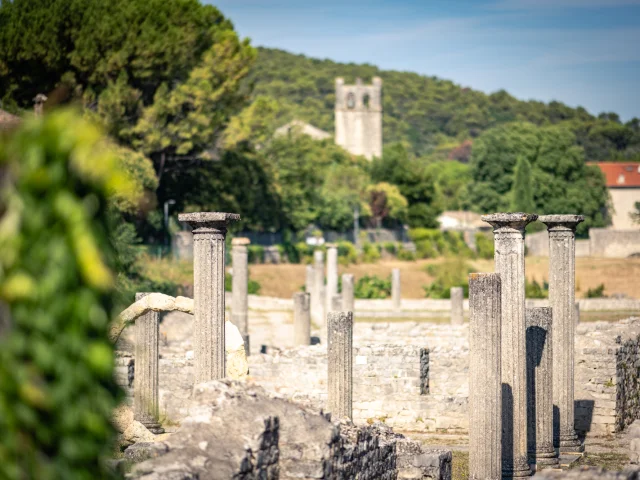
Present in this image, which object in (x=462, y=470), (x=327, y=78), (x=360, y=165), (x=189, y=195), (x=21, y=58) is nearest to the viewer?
(x=462, y=470)

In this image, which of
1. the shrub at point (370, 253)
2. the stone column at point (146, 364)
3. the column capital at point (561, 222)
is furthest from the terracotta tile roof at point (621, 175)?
the stone column at point (146, 364)

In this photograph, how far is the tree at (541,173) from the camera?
7600 centimetres

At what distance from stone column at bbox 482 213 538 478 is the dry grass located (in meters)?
32.9

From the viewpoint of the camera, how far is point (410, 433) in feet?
62.9

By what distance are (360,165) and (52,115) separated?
88414 mm

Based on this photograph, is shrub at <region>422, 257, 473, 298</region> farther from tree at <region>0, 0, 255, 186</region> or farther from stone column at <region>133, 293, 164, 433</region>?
stone column at <region>133, 293, 164, 433</region>

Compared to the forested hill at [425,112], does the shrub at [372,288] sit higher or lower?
lower

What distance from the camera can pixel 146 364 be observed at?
18.0 m

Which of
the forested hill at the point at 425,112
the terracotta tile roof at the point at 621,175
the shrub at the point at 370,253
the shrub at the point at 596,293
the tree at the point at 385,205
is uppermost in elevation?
the forested hill at the point at 425,112

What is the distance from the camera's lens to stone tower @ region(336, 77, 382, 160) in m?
135

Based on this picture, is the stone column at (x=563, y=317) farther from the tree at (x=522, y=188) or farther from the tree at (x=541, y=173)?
the tree at (x=541, y=173)

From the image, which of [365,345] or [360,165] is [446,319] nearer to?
[365,345]

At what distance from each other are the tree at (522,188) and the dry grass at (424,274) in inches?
482

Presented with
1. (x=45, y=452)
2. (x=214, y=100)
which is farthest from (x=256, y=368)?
(x=214, y=100)
